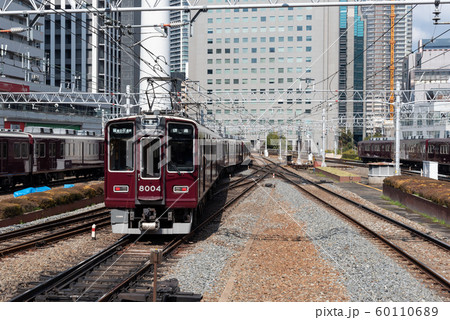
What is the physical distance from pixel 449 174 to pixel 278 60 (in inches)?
2548

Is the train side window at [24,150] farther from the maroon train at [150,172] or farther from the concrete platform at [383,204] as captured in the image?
the concrete platform at [383,204]

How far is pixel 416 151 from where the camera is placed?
39.8m

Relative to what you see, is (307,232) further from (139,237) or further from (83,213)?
(83,213)

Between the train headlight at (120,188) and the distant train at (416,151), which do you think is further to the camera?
the distant train at (416,151)

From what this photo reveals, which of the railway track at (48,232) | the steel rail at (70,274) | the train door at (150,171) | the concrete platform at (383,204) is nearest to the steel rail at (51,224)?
the railway track at (48,232)

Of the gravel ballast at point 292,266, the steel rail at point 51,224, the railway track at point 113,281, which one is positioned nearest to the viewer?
the railway track at point 113,281

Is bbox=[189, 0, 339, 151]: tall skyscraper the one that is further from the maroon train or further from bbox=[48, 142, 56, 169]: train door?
the maroon train

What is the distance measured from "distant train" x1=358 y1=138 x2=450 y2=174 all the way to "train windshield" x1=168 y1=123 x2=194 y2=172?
27826mm

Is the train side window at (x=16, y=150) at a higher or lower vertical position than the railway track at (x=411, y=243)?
higher

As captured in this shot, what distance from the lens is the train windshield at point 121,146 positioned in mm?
10655

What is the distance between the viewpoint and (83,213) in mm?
15008

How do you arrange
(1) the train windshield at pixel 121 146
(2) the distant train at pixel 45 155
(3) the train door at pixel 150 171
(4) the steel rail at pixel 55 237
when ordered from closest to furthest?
(4) the steel rail at pixel 55 237 → (3) the train door at pixel 150 171 → (1) the train windshield at pixel 121 146 → (2) the distant train at pixel 45 155

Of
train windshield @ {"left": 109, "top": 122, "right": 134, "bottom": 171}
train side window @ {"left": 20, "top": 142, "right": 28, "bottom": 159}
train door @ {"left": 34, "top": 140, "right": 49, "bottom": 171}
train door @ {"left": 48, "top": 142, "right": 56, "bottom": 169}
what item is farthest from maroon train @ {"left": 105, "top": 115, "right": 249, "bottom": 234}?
train door @ {"left": 48, "top": 142, "right": 56, "bottom": 169}

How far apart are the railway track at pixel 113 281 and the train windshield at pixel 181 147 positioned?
1.85 meters
